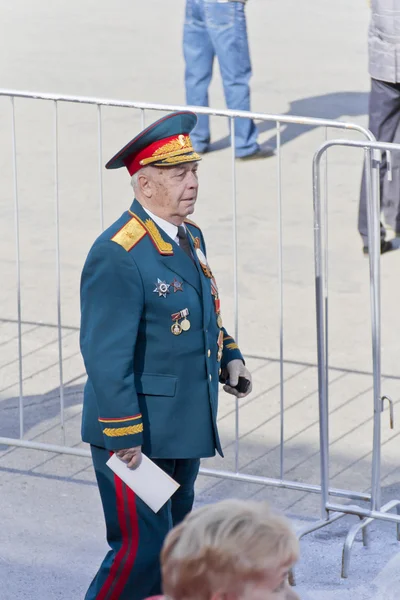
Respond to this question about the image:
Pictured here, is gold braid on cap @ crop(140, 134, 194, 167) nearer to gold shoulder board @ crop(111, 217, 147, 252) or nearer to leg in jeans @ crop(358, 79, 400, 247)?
gold shoulder board @ crop(111, 217, 147, 252)

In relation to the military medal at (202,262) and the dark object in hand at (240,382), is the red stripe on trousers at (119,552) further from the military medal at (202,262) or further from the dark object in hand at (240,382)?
the military medal at (202,262)

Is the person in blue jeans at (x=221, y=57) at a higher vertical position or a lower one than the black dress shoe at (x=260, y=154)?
higher

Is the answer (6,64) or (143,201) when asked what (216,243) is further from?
(6,64)

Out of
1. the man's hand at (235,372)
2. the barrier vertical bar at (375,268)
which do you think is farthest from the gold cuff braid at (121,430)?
the barrier vertical bar at (375,268)

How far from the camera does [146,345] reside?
3.53 metres

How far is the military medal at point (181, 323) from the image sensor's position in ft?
11.5

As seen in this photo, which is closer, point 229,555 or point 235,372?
point 229,555

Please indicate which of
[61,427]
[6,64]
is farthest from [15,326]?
[6,64]

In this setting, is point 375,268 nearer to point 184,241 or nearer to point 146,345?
point 184,241

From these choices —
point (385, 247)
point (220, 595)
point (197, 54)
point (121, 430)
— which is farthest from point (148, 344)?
point (197, 54)

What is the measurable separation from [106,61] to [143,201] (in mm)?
8876

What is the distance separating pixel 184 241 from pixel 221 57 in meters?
5.28

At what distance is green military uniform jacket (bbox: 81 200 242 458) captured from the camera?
3.45 m

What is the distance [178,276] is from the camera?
354 cm
